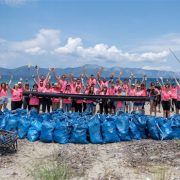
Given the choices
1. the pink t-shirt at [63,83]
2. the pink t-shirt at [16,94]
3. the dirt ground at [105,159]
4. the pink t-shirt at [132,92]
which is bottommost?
the dirt ground at [105,159]

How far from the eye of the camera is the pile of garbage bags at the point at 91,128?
11.7m

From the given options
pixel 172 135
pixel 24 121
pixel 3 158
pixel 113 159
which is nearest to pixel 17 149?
pixel 3 158

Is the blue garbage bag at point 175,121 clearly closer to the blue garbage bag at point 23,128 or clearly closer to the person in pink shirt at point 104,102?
the person in pink shirt at point 104,102

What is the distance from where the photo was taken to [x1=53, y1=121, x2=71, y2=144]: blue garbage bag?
11.6m

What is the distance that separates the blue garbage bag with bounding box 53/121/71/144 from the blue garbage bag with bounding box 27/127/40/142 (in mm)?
598

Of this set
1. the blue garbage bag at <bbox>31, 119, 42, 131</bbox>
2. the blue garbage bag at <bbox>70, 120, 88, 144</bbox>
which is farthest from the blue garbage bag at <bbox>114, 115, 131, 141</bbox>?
the blue garbage bag at <bbox>31, 119, 42, 131</bbox>

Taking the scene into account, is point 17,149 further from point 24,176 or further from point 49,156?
point 24,176

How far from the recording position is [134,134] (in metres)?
12.2

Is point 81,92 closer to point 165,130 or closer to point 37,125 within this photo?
point 37,125

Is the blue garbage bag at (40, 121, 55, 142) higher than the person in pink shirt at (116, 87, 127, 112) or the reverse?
the reverse

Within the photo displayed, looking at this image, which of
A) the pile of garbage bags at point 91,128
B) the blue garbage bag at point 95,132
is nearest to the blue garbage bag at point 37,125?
the pile of garbage bags at point 91,128

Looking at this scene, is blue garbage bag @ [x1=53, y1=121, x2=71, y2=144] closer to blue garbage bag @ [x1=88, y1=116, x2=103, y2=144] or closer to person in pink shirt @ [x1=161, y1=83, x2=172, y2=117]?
blue garbage bag @ [x1=88, y1=116, x2=103, y2=144]

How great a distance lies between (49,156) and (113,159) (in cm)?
167

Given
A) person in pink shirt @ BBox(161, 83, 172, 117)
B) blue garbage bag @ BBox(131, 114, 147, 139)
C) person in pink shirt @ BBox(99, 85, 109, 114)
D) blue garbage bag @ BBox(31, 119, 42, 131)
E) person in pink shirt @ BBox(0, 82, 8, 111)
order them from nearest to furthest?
blue garbage bag @ BBox(31, 119, 42, 131) → blue garbage bag @ BBox(131, 114, 147, 139) → person in pink shirt @ BBox(99, 85, 109, 114) → person in pink shirt @ BBox(0, 82, 8, 111) → person in pink shirt @ BBox(161, 83, 172, 117)
